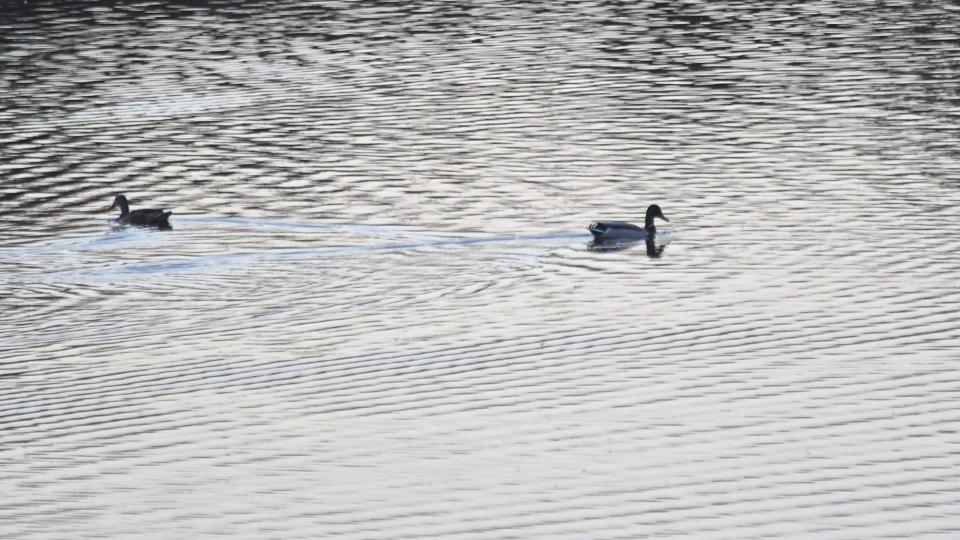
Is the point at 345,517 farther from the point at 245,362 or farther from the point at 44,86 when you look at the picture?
the point at 44,86

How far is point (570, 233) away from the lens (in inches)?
1404

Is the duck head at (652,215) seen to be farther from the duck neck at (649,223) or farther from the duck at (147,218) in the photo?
the duck at (147,218)

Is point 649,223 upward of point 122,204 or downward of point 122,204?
downward

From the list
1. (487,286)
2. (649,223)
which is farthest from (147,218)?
(649,223)

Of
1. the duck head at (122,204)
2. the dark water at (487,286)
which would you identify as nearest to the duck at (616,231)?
the dark water at (487,286)

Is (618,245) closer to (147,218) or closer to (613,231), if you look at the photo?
(613,231)

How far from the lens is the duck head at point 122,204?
125 feet

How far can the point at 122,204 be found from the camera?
38.7m

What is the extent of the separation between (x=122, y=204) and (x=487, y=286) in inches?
427

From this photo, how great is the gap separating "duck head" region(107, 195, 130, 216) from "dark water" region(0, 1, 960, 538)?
0.48 meters

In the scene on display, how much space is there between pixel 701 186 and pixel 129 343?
15.6 metres

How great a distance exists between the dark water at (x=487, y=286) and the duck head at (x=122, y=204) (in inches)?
18.9

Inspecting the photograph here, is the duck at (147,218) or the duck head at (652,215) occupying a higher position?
the duck at (147,218)

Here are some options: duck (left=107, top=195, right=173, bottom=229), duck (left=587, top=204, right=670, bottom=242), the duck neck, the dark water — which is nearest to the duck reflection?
duck (left=587, top=204, right=670, bottom=242)
